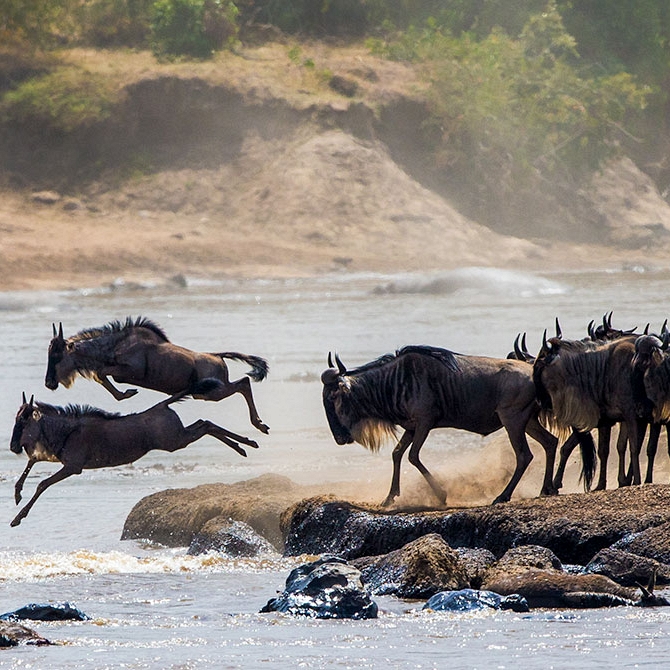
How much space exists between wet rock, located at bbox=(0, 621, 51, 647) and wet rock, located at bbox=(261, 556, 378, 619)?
1479 mm

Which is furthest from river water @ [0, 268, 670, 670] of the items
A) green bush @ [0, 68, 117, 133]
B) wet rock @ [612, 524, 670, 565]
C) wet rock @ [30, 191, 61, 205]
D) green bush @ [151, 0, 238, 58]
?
green bush @ [151, 0, 238, 58]

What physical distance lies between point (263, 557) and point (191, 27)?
49.9 meters

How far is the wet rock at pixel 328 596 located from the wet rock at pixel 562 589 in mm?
834

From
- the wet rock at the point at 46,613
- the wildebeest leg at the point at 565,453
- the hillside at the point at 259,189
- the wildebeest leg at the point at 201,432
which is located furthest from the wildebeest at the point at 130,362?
the hillside at the point at 259,189

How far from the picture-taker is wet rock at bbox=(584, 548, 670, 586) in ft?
30.3

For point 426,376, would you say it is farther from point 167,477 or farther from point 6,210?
point 6,210

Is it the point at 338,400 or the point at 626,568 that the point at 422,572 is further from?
the point at 338,400

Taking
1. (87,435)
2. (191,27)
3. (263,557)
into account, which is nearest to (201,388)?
(87,435)

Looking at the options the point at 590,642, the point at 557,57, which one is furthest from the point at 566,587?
the point at 557,57

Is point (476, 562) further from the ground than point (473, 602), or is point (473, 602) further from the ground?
point (476, 562)

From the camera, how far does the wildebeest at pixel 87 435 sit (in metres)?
11.9

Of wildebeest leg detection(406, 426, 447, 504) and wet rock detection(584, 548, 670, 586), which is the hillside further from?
wet rock detection(584, 548, 670, 586)

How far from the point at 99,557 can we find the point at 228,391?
177 centimetres

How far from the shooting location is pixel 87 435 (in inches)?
472
